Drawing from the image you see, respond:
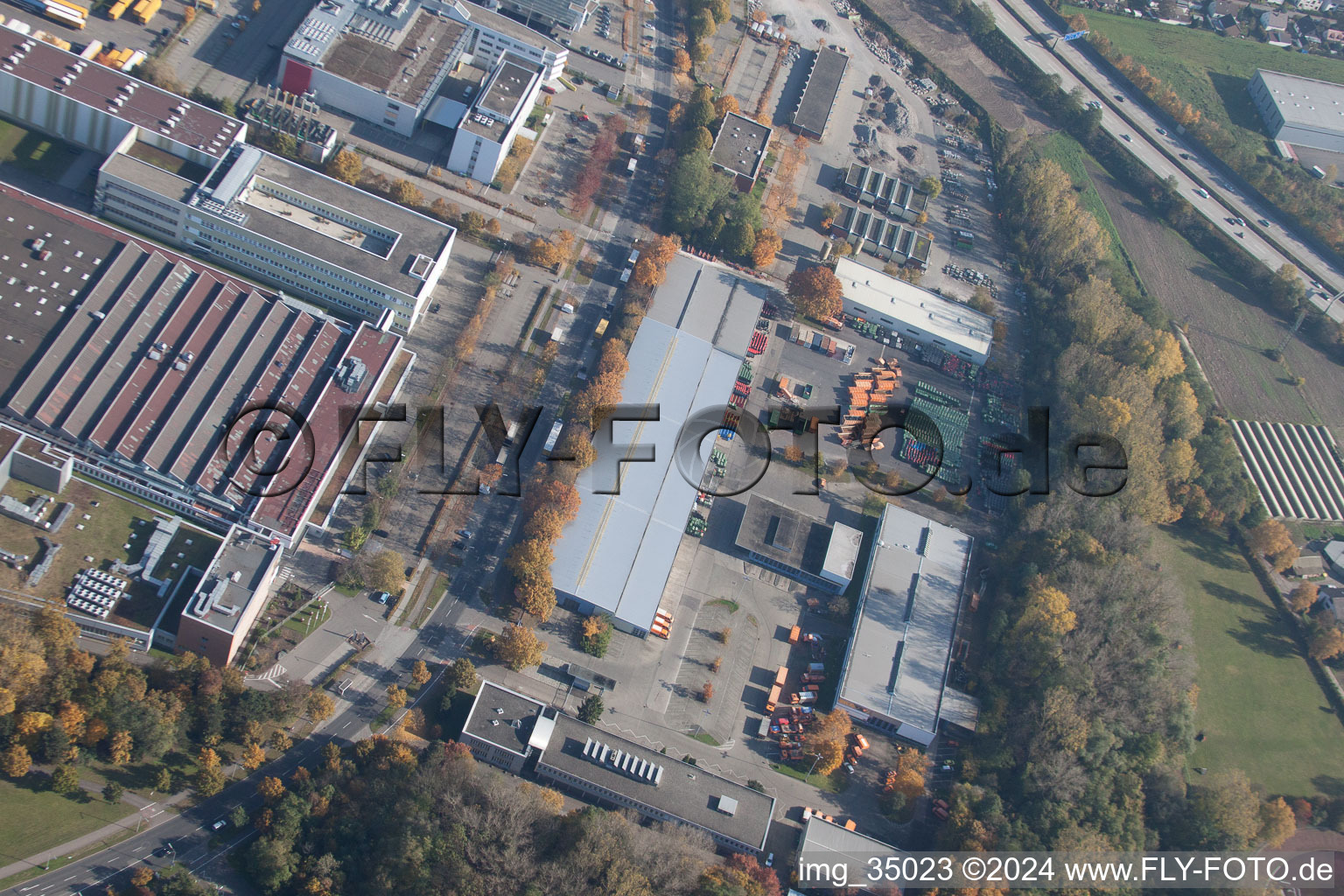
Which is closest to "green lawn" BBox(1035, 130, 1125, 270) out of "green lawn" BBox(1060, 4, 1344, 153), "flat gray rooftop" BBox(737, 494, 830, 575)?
"green lawn" BBox(1060, 4, 1344, 153)

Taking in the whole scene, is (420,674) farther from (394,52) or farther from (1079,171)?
(1079,171)

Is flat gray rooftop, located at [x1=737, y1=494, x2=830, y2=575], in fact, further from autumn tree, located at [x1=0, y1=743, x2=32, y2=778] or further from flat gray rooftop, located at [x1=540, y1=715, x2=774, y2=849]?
autumn tree, located at [x1=0, y1=743, x2=32, y2=778]

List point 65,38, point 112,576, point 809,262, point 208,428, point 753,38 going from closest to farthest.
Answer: point 112,576, point 208,428, point 65,38, point 809,262, point 753,38

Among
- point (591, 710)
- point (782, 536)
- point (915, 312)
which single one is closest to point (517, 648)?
point (591, 710)

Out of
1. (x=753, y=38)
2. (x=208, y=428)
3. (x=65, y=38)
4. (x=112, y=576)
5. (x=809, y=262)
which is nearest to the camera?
(x=112, y=576)

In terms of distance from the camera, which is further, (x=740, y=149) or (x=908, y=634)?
(x=740, y=149)

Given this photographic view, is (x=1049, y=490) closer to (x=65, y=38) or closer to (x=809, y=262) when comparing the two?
(x=809, y=262)

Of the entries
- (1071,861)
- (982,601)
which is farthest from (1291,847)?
(982,601)
